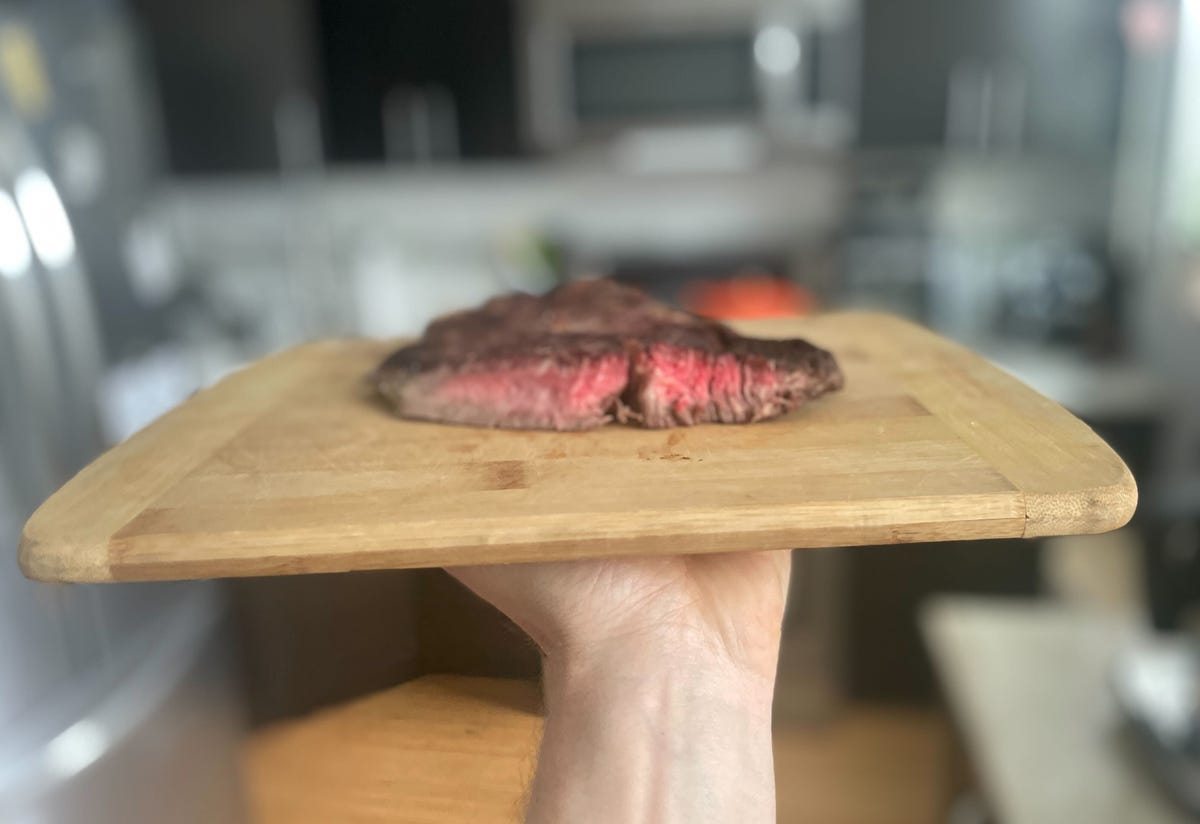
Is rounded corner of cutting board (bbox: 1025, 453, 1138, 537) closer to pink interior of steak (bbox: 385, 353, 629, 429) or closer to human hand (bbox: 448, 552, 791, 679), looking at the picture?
human hand (bbox: 448, 552, 791, 679)

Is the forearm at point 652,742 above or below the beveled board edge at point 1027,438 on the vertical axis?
below

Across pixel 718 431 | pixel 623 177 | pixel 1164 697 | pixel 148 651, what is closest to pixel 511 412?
pixel 718 431

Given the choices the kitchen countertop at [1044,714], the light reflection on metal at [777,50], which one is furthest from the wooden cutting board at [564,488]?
the light reflection on metal at [777,50]

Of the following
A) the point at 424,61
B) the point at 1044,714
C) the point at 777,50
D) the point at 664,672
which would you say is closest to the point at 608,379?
the point at 664,672

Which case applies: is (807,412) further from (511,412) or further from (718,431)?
(511,412)

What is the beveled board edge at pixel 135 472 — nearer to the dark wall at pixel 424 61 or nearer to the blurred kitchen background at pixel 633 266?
the blurred kitchen background at pixel 633 266

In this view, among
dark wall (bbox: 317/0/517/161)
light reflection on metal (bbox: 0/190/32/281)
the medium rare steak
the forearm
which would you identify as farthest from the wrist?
dark wall (bbox: 317/0/517/161)
